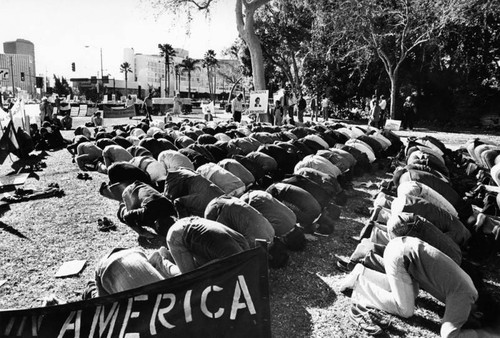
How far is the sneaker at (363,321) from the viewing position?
145 inches

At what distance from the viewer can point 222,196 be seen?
17.0ft

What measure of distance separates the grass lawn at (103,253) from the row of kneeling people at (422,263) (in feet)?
0.68

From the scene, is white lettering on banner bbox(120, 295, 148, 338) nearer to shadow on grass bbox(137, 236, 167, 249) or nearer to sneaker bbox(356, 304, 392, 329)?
sneaker bbox(356, 304, 392, 329)

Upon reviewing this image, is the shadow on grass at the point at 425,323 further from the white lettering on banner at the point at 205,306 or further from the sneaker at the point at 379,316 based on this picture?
the white lettering on banner at the point at 205,306

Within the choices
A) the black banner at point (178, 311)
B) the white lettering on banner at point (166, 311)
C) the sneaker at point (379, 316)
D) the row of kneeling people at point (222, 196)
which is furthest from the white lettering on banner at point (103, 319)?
the sneaker at point (379, 316)

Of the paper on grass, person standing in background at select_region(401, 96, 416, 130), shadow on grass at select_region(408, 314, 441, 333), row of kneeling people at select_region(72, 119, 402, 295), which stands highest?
person standing in background at select_region(401, 96, 416, 130)

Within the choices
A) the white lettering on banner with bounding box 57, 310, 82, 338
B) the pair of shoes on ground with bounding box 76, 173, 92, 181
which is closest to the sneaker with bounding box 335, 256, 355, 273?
the white lettering on banner with bounding box 57, 310, 82, 338

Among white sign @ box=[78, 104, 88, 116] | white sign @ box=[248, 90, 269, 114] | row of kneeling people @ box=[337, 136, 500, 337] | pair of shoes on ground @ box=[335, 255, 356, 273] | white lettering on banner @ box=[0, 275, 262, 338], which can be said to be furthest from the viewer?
white sign @ box=[78, 104, 88, 116]

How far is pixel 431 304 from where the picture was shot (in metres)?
4.26

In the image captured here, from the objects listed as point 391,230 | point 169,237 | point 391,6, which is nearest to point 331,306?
point 391,230

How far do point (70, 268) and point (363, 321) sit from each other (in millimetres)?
3449

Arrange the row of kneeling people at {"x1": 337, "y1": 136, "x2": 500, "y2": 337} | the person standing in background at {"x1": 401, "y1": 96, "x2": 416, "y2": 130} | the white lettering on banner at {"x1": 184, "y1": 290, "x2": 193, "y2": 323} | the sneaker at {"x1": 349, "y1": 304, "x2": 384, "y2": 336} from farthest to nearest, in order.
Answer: the person standing in background at {"x1": 401, "y1": 96, "x2": 416, "y2": 130} < the sneaker at {"x1": 349, "y1": 304, "x2": 384, "y2": 336} < the row of kneeling people at {"x1": 337, "y1": 136, "x2": 500, "y2": 337} < the white lettering on banner at {"x1": 184, "y1": 290, "x2": 193, "y2": 323}

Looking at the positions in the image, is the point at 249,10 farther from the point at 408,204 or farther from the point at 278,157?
the point at 408,204

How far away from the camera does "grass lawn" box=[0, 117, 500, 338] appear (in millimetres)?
3908
